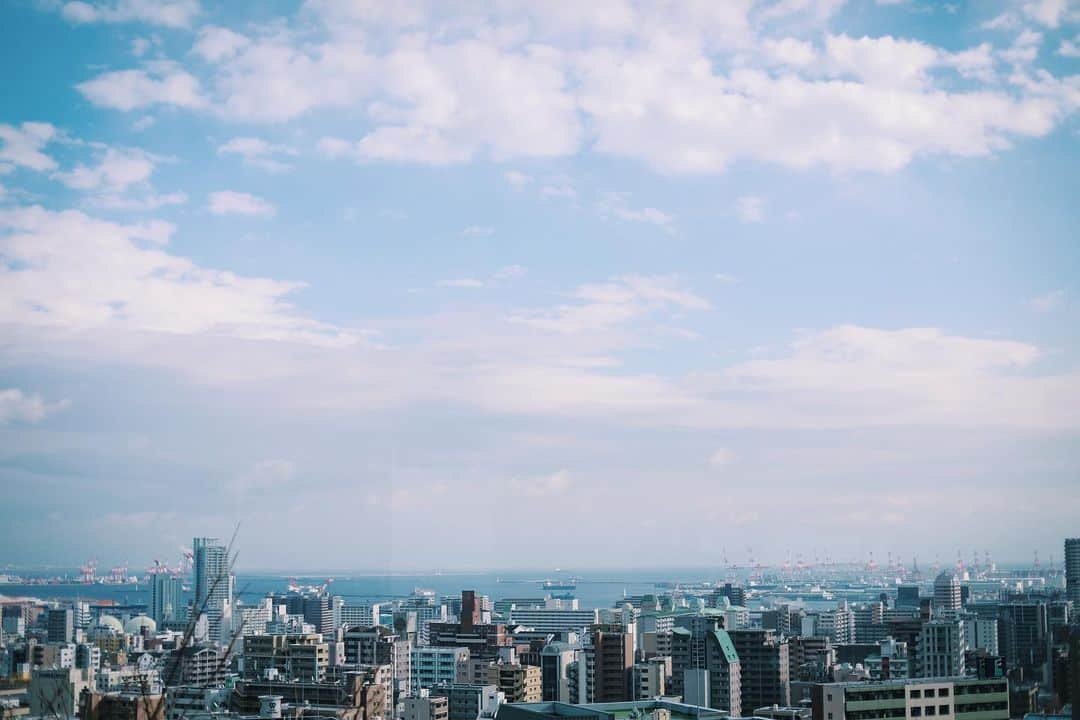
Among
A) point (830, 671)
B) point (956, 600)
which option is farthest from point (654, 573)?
point (830, 671)

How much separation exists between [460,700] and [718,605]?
13924mm

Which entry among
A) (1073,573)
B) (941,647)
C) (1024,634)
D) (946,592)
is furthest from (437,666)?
(946,592)

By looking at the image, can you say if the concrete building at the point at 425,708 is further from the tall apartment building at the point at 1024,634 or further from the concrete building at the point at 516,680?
the tall apartment building at the point at 1024,634

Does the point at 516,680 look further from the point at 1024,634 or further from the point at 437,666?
the point at 1024,634

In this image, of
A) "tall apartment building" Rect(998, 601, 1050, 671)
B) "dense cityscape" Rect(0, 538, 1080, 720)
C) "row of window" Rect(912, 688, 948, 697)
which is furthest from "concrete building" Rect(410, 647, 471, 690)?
"row of window" Rect(912, 688, 948, 697)

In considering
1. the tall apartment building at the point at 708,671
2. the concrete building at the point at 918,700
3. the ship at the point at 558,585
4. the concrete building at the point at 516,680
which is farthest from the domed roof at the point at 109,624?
the ship at the point at 558,585

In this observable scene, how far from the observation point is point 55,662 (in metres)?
6.10

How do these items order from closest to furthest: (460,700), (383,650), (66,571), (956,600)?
(66,571) < (460,700) < (383,650) < (956,600)

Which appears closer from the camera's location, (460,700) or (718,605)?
(460,700)

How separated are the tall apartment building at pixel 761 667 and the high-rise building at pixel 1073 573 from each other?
424cm

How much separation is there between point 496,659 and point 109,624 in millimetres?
3742

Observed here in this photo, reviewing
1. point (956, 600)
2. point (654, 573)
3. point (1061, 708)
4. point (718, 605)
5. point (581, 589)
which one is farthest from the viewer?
point (654, 573)

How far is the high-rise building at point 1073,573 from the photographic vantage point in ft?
16.6

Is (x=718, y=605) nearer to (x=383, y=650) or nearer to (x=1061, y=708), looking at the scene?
(x=383, y=650)
